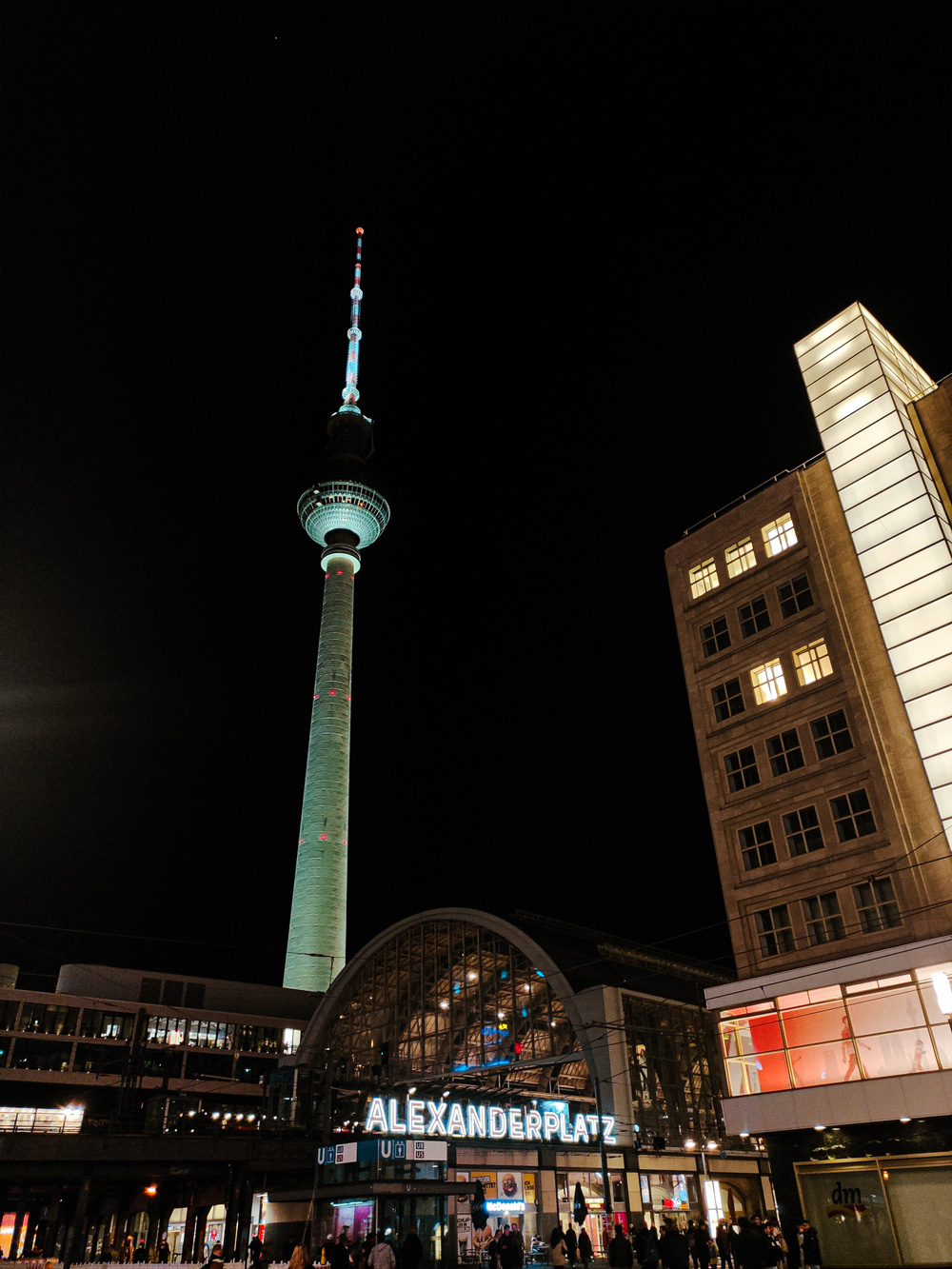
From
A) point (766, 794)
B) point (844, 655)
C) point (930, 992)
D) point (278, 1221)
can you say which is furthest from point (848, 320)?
point (278, 1221)

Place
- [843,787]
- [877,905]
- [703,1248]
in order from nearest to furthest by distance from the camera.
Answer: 1. [703,1248]
2. [877,905]
3. [843,787]

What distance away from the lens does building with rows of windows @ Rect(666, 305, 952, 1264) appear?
2714cm

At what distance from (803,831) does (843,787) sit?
2.28 metres

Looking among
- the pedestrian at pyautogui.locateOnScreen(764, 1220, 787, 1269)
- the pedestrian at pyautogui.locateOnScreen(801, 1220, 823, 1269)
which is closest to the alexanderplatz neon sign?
the pedestrian at pyautogui.locateOnScreen(764, 1220, 787, 1269)

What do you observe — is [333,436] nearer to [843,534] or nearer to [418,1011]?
[418,1011]

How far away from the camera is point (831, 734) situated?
33.1 meters

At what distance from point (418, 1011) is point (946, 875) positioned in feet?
138

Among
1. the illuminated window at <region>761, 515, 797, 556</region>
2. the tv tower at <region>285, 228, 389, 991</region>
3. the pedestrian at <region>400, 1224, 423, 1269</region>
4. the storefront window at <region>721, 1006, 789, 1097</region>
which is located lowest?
the pedestrian at <region>400, 1224, 423, 1269</region>

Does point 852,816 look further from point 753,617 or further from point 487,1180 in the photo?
point 487,1180

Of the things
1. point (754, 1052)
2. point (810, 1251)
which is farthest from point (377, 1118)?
point (810, 1251)

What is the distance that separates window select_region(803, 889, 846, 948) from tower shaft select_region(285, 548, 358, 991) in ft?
208

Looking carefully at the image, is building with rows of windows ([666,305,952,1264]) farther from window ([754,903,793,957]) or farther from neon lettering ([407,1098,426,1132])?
neon lettering ([407,1098,426,1132])

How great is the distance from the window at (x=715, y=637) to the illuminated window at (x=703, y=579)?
5.70 ft

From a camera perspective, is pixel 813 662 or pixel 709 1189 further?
pixel 709 1189
